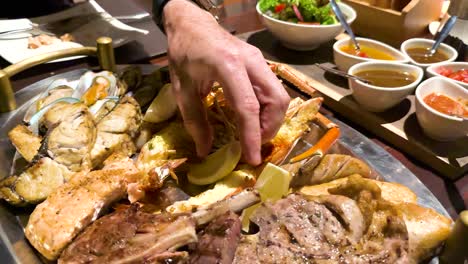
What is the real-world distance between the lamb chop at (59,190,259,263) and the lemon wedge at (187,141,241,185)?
0.27 m

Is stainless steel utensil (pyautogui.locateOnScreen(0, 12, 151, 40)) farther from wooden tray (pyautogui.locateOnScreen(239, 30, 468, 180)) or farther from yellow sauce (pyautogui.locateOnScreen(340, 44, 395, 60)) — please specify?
yellow sauce (pyautogui.locateOnScreen(340, 44, 395, 60))

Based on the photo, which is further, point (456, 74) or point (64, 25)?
point (64, 25)

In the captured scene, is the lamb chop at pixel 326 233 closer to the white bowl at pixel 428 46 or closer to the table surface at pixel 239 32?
the table surface at pixel 239 32

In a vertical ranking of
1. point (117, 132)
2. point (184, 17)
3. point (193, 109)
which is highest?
point (184, 17)

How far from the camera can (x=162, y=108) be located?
173 centimetres

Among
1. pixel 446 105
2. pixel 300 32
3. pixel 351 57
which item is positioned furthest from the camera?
pixel 300 32

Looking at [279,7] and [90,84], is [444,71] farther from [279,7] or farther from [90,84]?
[90,84]

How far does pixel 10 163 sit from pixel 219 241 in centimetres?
99

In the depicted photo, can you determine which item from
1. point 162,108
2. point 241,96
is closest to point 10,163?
point 162,108

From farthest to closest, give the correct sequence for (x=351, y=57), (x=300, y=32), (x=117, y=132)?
(x=300, y=32)
(x=351, y=57)
(x=117, y=132)

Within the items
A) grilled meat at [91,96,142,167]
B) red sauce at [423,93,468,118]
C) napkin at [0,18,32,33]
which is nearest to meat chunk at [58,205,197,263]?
grilled meat at [91,96,142,167]

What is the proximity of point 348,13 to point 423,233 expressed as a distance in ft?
6.59

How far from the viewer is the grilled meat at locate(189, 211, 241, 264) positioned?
1.11 m

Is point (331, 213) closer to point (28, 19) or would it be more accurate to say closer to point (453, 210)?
point (453, 210)
